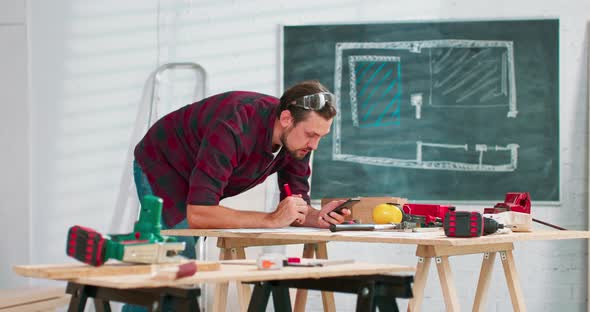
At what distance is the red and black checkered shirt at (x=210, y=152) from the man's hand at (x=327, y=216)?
0.18 metres

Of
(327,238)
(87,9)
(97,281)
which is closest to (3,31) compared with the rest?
(87,9)

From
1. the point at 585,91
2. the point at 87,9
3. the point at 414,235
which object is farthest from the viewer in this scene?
the point at 87,9

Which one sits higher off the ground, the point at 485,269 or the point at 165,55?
the point at 165,55

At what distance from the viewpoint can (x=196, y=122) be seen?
302cm

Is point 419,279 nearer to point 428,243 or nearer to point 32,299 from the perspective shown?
point 428,243

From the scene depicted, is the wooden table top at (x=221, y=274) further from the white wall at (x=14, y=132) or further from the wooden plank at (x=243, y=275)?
the white wall at (x=14, y=132)

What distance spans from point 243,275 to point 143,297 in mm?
210

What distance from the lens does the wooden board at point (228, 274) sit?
159 cm

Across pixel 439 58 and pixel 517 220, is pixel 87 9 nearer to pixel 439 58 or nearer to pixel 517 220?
A: pixel 439 58

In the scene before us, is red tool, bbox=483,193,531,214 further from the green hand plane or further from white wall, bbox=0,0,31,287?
white wall, bbox=0,0,31,287

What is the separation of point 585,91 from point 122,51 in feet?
8.83

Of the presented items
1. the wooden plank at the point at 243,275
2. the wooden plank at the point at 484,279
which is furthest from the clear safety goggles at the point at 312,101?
the wooden plank at the point at 243,275

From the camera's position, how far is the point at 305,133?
2.95 m

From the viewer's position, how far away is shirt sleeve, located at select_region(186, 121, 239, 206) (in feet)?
9.24
